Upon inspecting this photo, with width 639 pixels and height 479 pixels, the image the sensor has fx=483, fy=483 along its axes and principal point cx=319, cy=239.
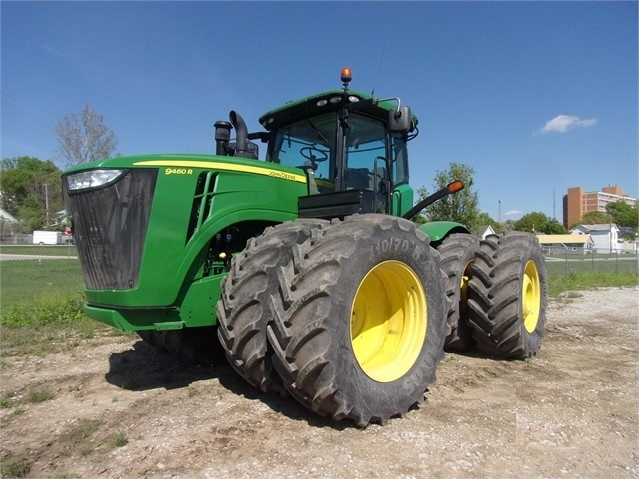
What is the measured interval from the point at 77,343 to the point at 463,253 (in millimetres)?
4827

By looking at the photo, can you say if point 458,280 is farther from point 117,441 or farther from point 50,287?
point 50,287

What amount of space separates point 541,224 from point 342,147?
3608 inches

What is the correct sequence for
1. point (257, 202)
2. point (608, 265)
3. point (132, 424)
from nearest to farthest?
point (132, 424)
point (257, 202)
point (608, 265)

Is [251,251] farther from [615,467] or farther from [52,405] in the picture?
[615,467]

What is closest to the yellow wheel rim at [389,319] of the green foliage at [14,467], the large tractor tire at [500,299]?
the large tractor tire at [500,299]

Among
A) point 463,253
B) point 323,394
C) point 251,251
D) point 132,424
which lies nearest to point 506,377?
point 463,253

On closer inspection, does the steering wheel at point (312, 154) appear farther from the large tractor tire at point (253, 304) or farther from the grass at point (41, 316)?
the grass at point (41, 316)

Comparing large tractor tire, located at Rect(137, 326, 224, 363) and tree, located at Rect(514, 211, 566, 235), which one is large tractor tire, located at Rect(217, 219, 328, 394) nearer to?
large tractor tire, located at Rect(137, 326, 224, 363)

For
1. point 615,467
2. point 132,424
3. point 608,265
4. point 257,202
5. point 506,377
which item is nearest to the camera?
point 615,467

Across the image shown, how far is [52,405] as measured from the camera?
3.85 m

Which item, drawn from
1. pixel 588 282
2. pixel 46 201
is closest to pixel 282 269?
pixel 588 282

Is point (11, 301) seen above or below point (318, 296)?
below

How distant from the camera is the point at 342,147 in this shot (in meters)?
4.59

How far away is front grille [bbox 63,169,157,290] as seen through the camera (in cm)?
351
